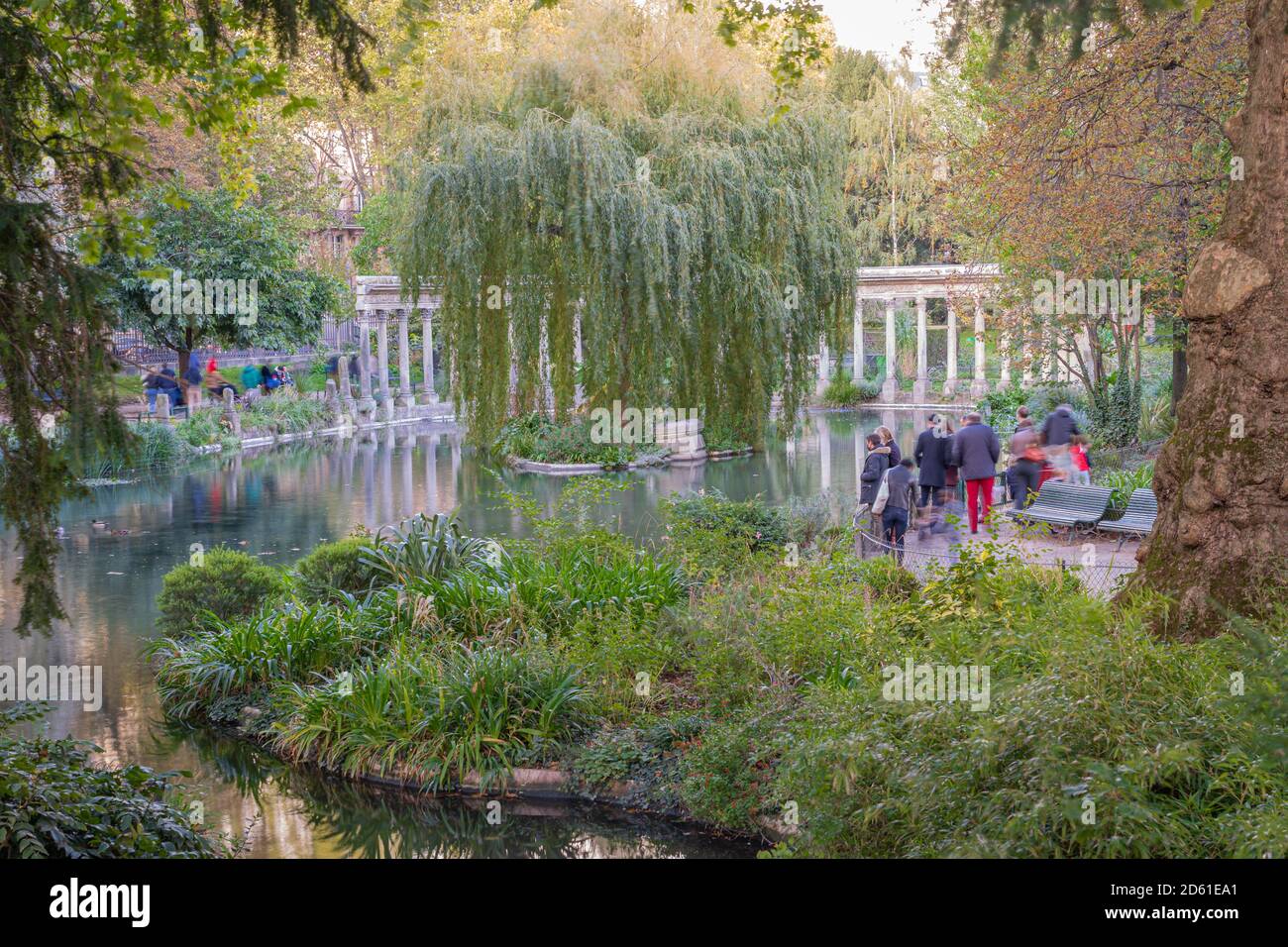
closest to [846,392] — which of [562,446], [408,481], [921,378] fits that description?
[921,378]

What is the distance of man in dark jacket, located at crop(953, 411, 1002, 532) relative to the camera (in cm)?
1562

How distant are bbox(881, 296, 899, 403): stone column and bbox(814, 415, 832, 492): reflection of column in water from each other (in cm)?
437

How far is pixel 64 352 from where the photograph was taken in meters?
6.22

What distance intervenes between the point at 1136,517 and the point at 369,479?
16.5 m

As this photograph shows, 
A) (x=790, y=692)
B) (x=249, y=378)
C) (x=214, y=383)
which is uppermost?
(x=249, y=378)

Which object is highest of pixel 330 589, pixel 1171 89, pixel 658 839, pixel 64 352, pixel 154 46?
pixel 1171 89

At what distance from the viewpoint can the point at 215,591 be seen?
1320 centimetres

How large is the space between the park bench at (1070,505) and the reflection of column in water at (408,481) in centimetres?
1040

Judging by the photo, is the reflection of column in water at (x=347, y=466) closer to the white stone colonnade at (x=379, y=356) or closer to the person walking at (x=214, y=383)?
the person walking at (x=214, y=383)

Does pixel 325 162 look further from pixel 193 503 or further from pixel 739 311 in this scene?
pixel 739 311

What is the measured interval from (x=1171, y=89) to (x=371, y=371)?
32.3 metres

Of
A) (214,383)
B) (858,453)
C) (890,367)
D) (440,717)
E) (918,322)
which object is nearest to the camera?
(440,717)

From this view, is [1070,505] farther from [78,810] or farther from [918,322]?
[918,322]

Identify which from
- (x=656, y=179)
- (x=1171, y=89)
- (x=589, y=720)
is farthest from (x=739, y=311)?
(x=589, y=720)
